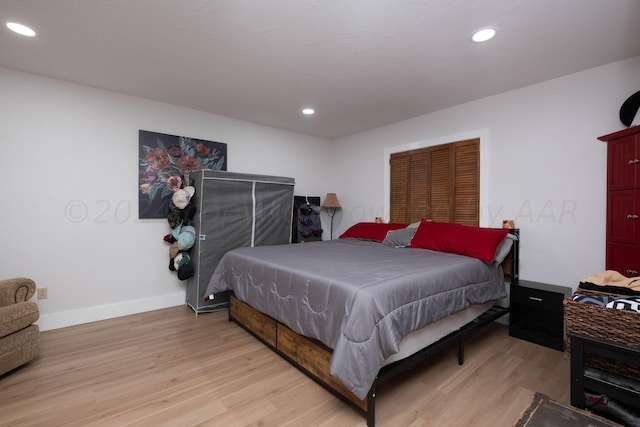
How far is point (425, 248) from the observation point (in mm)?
3211

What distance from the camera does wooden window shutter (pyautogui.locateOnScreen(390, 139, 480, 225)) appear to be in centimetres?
346

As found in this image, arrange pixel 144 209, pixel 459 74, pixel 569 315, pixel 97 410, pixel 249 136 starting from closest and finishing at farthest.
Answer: pixel 569 315, pixel 97 410, pixel 459 74, pixel 144 209, pixel 249 136

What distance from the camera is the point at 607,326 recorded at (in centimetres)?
145

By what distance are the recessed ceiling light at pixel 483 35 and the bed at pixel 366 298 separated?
64.8 inches

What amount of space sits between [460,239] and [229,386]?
7.78 ft

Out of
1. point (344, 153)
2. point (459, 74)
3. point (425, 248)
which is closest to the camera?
point (459, 74)

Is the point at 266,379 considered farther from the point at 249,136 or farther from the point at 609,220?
the point at 249,136

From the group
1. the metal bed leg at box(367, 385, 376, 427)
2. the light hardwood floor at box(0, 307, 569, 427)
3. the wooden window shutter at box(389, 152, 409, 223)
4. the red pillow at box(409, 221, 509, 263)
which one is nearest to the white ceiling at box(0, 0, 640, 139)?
the wooden window shutter at box(389, 152, 409, 223)

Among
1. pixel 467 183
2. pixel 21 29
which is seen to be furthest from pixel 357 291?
pixel 21 29

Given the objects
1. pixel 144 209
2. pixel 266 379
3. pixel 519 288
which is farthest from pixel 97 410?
pixel 519 288

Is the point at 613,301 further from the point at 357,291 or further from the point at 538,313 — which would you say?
the point at 538,313

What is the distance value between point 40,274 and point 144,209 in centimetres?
110

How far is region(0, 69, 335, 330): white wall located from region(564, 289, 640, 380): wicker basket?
3.83 metres

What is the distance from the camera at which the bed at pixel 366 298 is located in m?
1.61
